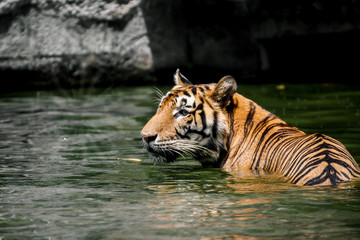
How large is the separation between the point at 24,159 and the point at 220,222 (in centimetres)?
259

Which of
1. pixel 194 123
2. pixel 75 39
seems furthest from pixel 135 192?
pixel 75 39

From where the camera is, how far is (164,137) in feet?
15.3

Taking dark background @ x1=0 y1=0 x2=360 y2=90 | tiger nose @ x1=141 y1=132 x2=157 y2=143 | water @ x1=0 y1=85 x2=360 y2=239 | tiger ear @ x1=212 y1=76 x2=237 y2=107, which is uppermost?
dark background @ x1=0 y1=0 x2=360 y2=90

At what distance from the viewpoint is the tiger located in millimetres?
4645

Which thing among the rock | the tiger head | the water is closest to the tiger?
the tiger head

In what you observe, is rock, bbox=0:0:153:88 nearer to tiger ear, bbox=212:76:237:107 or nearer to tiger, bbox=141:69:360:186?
tiger, bbox=141:69:360:186

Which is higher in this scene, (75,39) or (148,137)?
(75,39)

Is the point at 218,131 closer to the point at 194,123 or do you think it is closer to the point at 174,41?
the point at 194,123

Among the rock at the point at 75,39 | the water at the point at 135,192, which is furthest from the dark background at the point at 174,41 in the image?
the water at the point at 135,192

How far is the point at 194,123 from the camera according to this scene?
15.6 ft

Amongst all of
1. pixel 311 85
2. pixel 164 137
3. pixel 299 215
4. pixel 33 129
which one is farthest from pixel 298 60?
pixel 299 215

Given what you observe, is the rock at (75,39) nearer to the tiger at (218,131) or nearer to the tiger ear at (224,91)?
the tiger at (218,131)

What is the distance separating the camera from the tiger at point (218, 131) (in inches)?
183

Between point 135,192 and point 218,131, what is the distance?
933 millimetres
